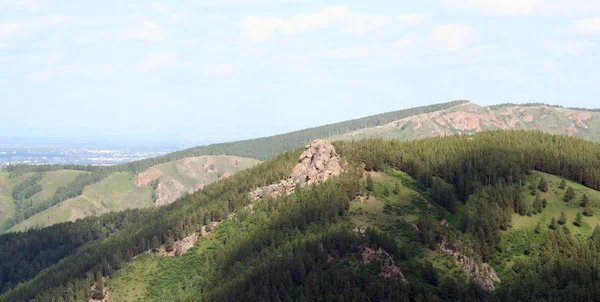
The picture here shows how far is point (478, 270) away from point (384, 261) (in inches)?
1123

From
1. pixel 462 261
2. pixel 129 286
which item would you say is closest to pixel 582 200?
pixel 462 261

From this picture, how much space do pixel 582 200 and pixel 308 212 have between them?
317ft

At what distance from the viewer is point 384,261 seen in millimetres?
151750

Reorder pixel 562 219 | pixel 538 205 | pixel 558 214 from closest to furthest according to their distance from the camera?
pixel 562 219 < pixel 558 214 < pixel 538 205

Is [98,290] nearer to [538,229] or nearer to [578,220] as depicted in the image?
[538,229]

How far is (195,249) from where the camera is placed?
19938cm

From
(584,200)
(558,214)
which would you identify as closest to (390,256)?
(558,214)

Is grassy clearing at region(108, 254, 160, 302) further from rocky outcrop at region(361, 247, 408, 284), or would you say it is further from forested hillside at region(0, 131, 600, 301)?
rocky outcrop at region(361, 247, 408, 284)

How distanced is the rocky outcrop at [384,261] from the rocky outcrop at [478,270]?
21100 mm

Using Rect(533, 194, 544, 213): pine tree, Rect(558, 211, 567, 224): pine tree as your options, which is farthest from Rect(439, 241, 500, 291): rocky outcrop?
Rect(533, 194, 544, 213): pine tree

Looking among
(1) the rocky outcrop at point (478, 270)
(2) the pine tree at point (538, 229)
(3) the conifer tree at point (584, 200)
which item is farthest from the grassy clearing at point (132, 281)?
(3) the conifer tree at point (584, 200)

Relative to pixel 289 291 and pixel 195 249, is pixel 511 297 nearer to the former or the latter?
pixel 289 291

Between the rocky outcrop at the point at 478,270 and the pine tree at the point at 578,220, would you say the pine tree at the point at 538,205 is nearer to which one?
the pine tree at the point at 578,220

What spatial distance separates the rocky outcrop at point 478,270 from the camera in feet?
502
